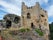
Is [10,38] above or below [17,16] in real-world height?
below

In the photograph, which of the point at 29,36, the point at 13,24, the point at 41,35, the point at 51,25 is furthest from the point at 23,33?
the point at 51,25

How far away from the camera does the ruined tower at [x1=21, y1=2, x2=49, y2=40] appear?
143 feet

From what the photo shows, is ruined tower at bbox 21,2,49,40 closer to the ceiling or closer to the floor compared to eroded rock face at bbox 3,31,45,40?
closer to the ceiling

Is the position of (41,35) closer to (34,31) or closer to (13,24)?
(34,31)

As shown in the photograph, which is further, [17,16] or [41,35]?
[17,16]

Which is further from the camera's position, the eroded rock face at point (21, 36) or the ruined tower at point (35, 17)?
the ruined tower at point (35, 17)

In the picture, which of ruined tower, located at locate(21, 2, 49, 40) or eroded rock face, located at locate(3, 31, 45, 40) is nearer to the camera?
eroded rock face, located at locate(3, 31, 45, 40)

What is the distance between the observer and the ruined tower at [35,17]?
43.6m

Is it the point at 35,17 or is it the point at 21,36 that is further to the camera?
the point at 35,17

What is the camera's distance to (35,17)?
44062 millimetres

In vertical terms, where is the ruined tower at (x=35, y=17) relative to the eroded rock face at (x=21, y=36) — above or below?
above

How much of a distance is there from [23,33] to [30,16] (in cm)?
1086

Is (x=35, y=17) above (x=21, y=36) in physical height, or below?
above

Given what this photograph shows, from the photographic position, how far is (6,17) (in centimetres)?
4169
